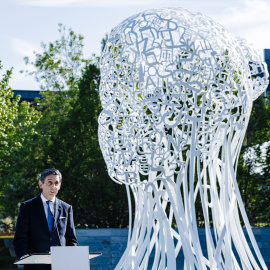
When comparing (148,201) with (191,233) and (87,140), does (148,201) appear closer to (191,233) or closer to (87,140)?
(191,233)

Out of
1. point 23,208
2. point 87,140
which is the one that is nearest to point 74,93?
point 87,140

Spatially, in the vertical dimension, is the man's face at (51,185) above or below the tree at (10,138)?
below

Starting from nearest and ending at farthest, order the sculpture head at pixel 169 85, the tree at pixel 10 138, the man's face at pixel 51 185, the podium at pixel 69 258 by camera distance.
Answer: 1. the podium at pixel 69 258
2. the man's face at pixel 51 185
3. the sculpture head at pixel 169 85
4. the tree at pixel 10 138

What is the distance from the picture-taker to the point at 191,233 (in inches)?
255

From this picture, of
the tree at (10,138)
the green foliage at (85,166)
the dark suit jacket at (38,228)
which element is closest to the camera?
the dark suit jacket at (38,228)

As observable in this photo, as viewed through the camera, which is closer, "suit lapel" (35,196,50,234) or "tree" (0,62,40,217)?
"suit lapel" (35,196,50,234)

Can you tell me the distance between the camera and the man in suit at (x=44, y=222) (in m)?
4.45

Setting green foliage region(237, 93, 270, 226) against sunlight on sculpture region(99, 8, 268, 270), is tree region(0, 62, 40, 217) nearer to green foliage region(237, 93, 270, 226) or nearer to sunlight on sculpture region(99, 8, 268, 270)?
green foliage region(237, 93, 270, 226)

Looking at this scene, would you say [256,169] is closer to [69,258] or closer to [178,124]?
[178,124]

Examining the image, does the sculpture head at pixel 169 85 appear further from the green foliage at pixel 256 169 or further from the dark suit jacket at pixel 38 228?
A: the green foliage at pixel 256 169

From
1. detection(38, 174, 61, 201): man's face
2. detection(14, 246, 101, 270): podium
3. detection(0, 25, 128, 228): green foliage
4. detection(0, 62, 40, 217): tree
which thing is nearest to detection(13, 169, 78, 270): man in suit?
detection(38, 174, 61, 201): man's face

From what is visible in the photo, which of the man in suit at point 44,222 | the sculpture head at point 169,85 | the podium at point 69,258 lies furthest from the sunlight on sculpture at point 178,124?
the podium at point 69,258

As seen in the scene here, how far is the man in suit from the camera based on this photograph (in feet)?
14.6

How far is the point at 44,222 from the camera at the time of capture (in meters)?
4.52
